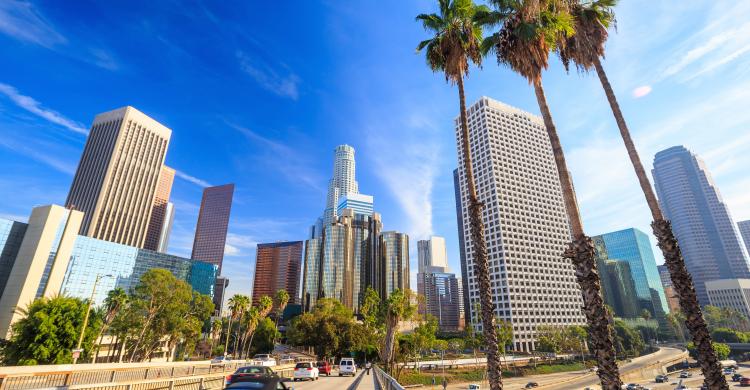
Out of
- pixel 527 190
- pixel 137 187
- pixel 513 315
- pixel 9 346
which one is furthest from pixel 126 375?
pixel 137 187

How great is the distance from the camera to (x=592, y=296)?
444 inches

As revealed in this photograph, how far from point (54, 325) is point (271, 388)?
46.9m

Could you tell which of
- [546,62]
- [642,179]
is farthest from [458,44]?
[642,179]

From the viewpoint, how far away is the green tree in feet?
123

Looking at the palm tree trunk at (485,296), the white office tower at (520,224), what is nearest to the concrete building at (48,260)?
the palm tree trunk at (485,296)

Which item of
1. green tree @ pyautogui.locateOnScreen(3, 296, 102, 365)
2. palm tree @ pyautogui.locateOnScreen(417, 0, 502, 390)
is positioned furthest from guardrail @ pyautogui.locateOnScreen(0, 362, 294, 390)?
green tree @ pyautogui.locateOnScreen(3, 296, 102, 365)

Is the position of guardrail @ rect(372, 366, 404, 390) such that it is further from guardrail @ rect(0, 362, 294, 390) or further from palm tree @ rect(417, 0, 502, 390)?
guardrail @ rect(0, 362, 294, 390)

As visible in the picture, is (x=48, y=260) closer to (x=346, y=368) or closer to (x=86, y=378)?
(x=346, y=368)

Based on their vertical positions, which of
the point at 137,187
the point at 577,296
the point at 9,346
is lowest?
the point at 9,346

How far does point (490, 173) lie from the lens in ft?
524

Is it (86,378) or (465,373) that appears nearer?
(86,378)

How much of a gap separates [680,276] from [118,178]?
209 meters

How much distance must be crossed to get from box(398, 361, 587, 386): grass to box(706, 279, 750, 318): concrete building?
167 metres

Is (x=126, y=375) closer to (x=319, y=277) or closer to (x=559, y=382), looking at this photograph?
(x=559, y=382)
